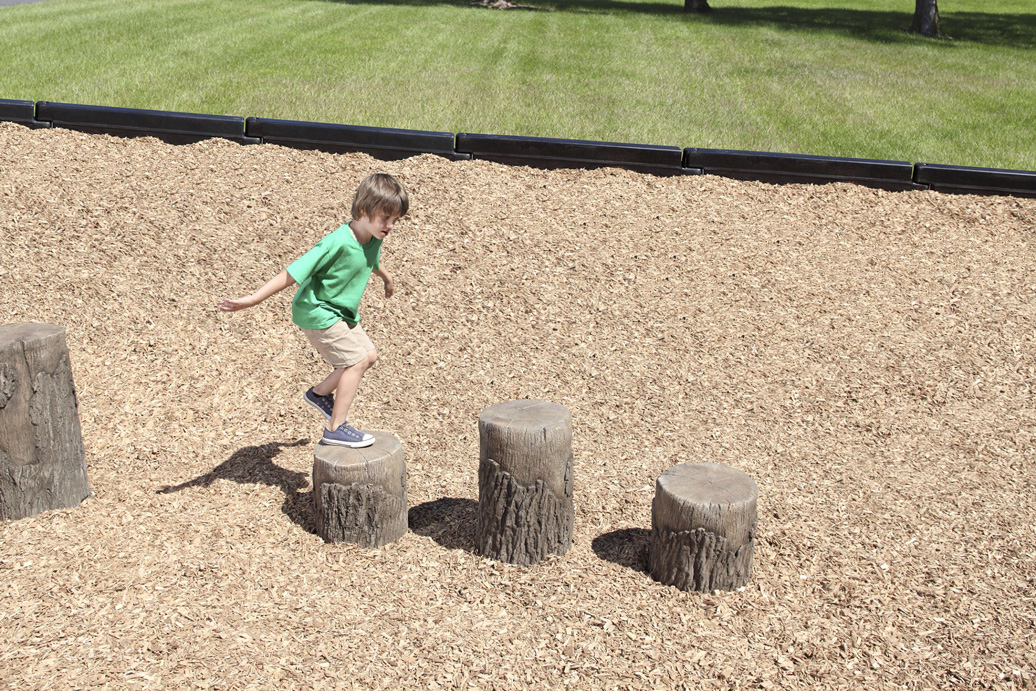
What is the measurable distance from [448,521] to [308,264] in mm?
1435

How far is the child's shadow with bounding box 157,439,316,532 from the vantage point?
15.3ft

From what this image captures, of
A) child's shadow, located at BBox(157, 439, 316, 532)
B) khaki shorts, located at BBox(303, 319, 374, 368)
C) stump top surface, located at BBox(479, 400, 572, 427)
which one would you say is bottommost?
child's shadow, located at BBox(157, 439, 316, 532)

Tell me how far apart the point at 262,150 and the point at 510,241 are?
256cm

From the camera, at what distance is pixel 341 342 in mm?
4414

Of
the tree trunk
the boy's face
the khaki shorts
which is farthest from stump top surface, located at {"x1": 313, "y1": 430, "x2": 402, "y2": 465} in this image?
the tree trunk

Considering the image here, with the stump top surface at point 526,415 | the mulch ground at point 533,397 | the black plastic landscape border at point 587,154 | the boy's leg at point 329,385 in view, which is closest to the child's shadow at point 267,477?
the mulch ground at point 533,397

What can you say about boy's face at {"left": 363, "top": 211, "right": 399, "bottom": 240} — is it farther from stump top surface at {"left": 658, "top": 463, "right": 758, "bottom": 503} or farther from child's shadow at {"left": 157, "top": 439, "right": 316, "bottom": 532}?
stump top surface at {"left": 658, "top": 463, "right": 758, "bottom": 503}

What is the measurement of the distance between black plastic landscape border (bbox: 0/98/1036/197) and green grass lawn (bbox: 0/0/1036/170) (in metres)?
1.02

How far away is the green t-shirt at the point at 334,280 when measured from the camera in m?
4.20

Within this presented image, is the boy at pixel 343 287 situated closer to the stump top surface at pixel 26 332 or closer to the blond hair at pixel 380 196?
the blond hair at pixel 380 196

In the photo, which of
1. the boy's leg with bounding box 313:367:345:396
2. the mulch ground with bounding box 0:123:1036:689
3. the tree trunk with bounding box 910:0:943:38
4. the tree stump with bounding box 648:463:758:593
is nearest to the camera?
the mulch ground with bounding box 0:123:1036:689

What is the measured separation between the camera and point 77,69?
437 inches

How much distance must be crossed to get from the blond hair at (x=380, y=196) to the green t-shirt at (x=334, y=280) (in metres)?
0.16

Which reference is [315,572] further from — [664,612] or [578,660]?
[664,612]
